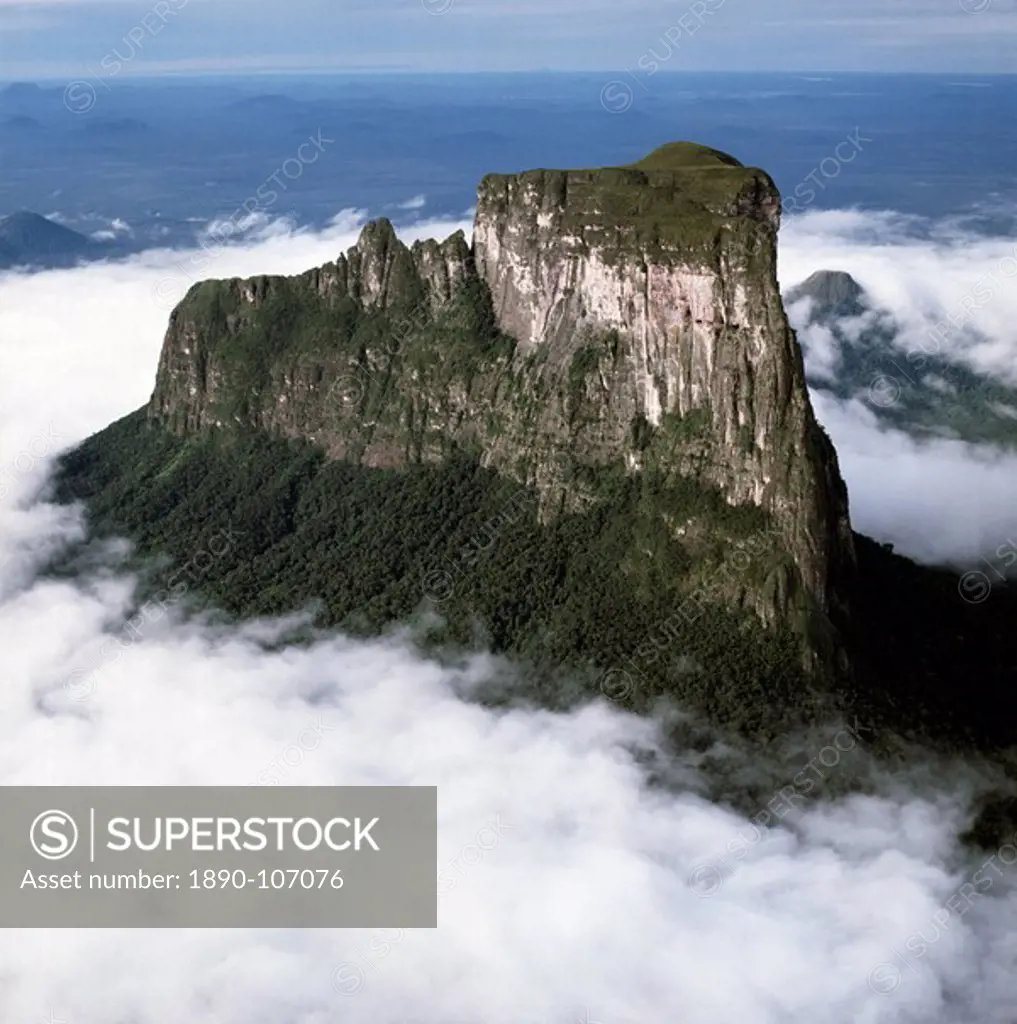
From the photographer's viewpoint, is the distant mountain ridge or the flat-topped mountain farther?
the distant mountain ridge

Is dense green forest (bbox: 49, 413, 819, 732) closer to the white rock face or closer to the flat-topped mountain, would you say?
the flat-topped mountain

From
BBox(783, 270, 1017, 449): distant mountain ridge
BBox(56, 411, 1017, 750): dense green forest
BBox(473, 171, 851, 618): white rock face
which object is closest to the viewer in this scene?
BBox(473, 171, 851, 618): white rock face

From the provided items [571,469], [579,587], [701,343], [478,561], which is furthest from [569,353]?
[579,587]

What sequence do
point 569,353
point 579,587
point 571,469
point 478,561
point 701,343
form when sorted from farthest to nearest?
point 478,561, point 569,353, point 571,469, point 579,587, point 701,343

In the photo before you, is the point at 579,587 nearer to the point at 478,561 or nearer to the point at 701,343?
the point at 478,561

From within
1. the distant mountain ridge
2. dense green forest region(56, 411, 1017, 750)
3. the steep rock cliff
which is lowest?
dense green forest region(56, 411, 1017, 750)

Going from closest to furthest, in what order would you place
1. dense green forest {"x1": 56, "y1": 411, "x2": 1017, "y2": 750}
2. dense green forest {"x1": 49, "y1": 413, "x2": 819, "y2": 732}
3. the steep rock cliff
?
dense green forest {"x1": 56, "y1": 411, "x2": 1017, "y2": 750}, the steep rock cliff, dense green forest {"x1": 49, "y1": 413, "x2": 819, "y2": 732}

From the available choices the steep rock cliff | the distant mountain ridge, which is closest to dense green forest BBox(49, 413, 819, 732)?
the steep rock cliff

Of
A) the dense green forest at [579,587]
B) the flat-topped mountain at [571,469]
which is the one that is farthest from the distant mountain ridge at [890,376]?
the dense green forest at [579,587]
